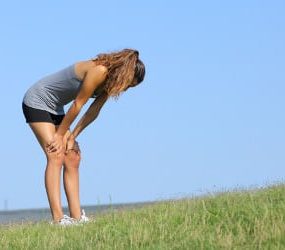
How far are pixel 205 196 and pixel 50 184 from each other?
1.74 metres

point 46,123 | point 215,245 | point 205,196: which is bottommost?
point 215,245

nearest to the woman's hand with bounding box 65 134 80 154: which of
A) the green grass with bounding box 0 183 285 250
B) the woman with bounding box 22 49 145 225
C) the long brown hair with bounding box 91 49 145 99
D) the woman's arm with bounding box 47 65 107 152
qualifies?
the woman with bounding box 22 49 145 225

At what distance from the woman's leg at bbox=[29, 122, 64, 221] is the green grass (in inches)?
18.7

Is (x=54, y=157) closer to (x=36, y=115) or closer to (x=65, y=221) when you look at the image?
(x=36, y=115)

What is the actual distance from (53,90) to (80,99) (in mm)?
453

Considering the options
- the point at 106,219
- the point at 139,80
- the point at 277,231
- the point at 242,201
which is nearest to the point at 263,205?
the point at 242,201

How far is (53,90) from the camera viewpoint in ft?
28.0

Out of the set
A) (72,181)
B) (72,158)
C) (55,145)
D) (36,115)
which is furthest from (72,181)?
(36,115)

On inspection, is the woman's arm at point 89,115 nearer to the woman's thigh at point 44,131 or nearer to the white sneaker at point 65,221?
the woman's thigh at point 44,131

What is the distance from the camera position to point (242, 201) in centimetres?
737

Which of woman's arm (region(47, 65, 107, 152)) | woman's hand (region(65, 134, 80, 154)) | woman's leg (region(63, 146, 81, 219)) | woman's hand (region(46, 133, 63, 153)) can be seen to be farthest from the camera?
woman's leg (region(63, 146, 81, 219))

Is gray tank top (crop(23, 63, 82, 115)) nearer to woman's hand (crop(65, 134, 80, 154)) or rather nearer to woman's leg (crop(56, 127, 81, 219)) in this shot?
woman's hand (crop(65, 134, 80, 154))

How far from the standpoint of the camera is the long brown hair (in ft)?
26.8

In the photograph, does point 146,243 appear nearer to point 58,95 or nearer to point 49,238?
point 49,238
